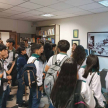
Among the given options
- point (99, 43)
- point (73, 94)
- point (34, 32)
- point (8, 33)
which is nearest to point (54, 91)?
point (73, 94)

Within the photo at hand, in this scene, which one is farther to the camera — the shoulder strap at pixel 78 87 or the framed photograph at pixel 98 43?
the framed photograph at pixel 98 43

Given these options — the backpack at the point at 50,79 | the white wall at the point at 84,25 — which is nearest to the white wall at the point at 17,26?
the white wall at the point at 84,25

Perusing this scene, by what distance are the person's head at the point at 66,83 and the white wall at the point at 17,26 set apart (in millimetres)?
5236

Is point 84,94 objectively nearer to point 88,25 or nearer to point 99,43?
point 99,43

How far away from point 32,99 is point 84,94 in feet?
4.95

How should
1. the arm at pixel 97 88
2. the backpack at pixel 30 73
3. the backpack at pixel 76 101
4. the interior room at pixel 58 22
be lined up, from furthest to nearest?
the interior room at pixel 58 22 < the backpack at pixel 30 73 < the arm at pixel 97 88 < the backpack at pixel 76 101

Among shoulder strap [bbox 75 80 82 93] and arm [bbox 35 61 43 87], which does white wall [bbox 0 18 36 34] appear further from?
shoulder strap [bbox 75 80 82 93]

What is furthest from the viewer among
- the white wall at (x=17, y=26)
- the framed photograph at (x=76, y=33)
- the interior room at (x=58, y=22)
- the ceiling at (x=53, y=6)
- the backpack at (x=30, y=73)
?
the white wall at (x=17, y=26)

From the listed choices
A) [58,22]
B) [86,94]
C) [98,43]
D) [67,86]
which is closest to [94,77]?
[86,94]

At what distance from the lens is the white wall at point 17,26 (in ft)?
18.0

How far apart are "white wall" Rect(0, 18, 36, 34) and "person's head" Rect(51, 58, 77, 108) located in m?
5.24

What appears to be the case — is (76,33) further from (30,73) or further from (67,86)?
(67,86)

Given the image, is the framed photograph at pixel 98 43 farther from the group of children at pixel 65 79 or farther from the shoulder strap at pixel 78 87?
the shoulder strap at pixel 78 87

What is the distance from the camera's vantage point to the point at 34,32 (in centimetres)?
674
